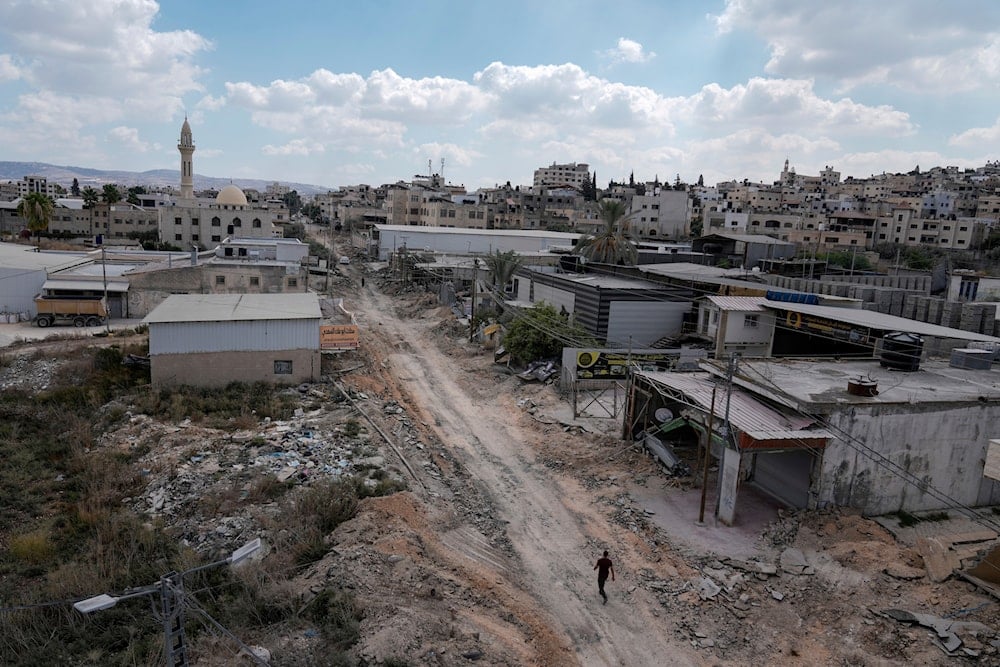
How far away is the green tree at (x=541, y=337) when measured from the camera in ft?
95.6

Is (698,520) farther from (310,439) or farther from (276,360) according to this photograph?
(276,360)

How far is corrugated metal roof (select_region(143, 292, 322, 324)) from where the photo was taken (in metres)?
25.2

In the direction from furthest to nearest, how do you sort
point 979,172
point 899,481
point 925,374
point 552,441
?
point 979,172 < point 552,441 < point 925,374 < point 899,481

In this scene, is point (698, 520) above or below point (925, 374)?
below

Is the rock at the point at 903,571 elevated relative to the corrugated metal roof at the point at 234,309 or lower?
lower

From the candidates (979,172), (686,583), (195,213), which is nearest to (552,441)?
(686,583)

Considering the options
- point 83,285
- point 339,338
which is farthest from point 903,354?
point 83,285

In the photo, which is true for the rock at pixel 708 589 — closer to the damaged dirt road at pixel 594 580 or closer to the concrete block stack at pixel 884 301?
the damaged dirt road at pixel 594 580

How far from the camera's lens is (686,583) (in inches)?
542

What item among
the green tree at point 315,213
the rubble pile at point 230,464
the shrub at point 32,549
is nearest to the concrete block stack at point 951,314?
the rubble pile at point 230,464

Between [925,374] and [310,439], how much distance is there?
18.4 meters

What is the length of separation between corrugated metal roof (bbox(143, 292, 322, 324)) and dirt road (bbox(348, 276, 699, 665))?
553cm

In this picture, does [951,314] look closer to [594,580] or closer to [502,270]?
[502,270]

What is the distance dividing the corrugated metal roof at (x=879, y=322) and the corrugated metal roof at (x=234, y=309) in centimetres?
1852
